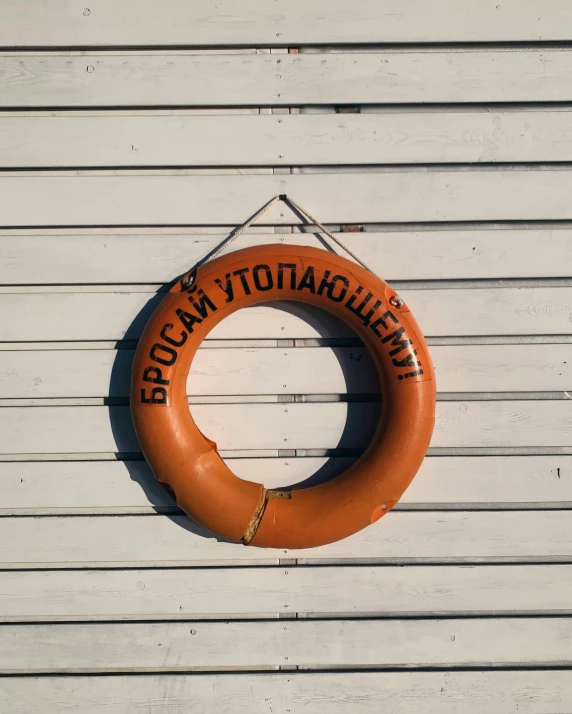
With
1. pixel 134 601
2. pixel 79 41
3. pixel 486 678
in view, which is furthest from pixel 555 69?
pixel 134 601

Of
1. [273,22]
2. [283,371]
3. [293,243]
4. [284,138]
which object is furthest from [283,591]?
[273,22]

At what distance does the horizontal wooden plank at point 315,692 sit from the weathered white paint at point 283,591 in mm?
179

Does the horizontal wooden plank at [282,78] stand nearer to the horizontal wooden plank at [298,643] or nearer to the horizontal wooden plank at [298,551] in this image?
the horizontal wooden plank at [298,551]

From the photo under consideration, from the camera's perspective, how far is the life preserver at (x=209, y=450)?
1.21m

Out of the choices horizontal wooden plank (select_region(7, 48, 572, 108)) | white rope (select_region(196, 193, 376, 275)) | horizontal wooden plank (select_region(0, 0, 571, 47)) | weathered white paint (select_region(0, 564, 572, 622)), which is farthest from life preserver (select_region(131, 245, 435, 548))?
horizontal wooden plank (select_region(0, 0, 571, 47))

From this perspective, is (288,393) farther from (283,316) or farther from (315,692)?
(315,692)

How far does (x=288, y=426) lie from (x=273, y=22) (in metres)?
1.04

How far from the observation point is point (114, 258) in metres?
1.33

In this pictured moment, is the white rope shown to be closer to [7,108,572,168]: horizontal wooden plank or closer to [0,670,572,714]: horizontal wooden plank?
[7,108,572,168]: horizontal wooden plank

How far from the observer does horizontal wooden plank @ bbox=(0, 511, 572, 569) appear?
1.36m

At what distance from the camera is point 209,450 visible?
4.13ft

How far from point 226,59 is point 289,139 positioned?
0.26 meters

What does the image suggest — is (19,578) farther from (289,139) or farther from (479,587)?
(289,139)

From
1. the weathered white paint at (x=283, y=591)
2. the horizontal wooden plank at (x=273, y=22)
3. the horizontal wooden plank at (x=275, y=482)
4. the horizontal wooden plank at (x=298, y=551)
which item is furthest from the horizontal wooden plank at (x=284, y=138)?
the weathered white paint at (x=283, y=591)
